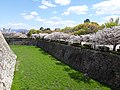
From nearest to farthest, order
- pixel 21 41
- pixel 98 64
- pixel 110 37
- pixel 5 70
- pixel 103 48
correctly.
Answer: pixel 5 70 → pixel 103 48 → pixel 98 64 → pixel 110 37 → pixel 21 41

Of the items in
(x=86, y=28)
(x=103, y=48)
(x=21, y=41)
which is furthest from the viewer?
(x=86, y=28)

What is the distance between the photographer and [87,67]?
1786cm

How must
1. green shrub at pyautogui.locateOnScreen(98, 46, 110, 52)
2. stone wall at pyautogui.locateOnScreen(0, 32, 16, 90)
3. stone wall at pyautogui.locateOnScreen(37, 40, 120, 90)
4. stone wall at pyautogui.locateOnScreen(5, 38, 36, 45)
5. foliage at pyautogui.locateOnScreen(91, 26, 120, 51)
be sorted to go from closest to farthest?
stone wall at pyautogui.locateOnScreen(0, 32, 16, 90), stone wall at pyautogui.locateOnScreen(37, 40, 120, 90), green shrub at pyautogui.locateOnScreen(98, 46, 110, 52), foliage at pyautogui.locateOnScreen(91, 26, 120, 51), stone wall at pyautogui.locateOnScreen(5, 38, 36, 45)

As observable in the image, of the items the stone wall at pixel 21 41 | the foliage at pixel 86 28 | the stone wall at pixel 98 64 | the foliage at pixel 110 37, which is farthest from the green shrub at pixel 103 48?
the foliage at pixel 86 28

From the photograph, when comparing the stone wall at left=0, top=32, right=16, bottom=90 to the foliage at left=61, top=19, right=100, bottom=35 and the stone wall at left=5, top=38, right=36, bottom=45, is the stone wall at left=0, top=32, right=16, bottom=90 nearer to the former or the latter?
the stone wall at left=5, top=38, right=36, bottom=45

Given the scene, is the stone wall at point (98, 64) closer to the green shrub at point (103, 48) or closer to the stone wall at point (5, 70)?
the green shrub at point (103, 48)

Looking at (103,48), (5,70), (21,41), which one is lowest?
(21,41)

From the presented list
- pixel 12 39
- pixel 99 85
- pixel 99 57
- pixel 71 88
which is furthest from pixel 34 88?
pixel 12 39

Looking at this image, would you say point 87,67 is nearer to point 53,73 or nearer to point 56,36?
point 53,73

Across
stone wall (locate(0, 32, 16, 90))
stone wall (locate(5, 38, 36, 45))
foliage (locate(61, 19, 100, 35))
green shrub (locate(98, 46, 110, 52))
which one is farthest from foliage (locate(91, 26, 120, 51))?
foliage (locate(61, 19, 100, 35))

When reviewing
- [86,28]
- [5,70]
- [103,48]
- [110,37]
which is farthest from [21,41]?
[5,70]

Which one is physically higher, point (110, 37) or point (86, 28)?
point (86, 28)

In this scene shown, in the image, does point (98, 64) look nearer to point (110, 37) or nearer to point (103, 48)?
point (103, 48)

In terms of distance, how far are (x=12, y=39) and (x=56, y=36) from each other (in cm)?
1110
